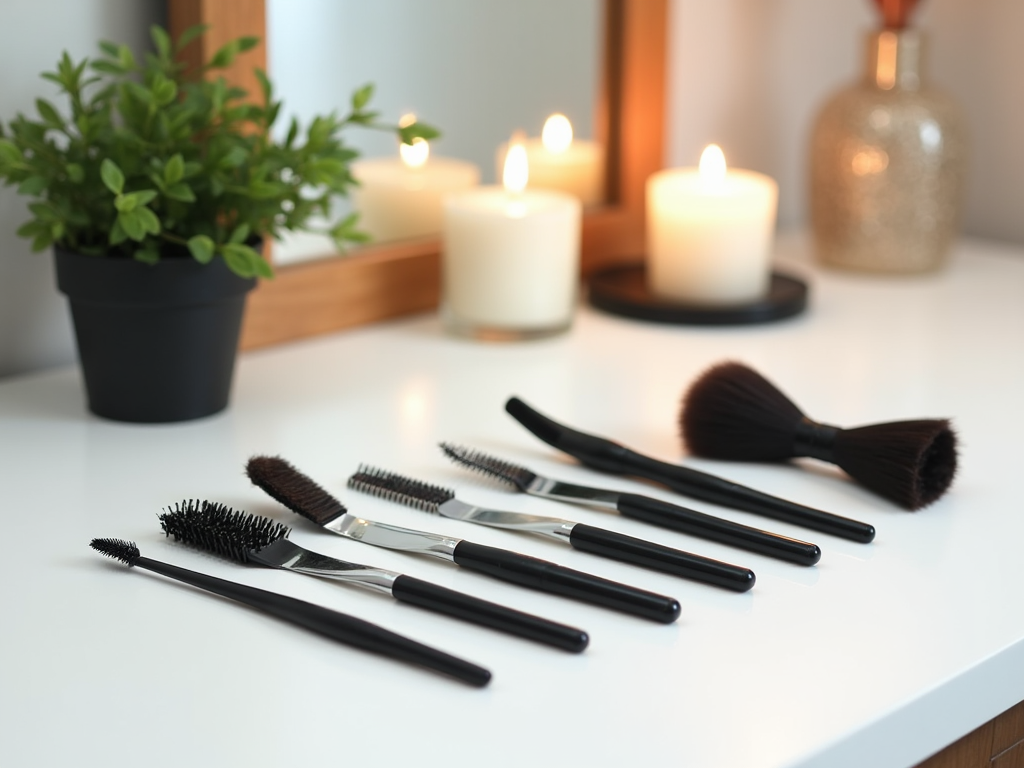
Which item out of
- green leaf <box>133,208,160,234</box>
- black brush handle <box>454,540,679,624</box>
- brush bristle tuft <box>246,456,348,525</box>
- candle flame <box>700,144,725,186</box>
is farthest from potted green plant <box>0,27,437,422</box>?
candle flame <box>700,144,725,186</box>

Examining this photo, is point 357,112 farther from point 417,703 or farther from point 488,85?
point 417,703

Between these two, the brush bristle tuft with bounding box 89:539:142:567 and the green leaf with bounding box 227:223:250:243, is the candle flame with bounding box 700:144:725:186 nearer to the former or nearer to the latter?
the green leaf with bounding box 227:223:250:243

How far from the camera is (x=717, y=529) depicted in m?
0.61

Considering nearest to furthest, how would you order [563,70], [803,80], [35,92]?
1. [35,92]
2. [563,70]
3. [803,80]

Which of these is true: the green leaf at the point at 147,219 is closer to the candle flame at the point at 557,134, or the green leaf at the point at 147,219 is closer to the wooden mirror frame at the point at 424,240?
the wooden mirror frame at the point at 424,240

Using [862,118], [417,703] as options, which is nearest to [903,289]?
[862,118]

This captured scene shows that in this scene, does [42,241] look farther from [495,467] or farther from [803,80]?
[803,80]

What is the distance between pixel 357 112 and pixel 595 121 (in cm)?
40

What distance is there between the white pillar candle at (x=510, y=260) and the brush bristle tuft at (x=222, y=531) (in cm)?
40

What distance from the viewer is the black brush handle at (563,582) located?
0.53 metres

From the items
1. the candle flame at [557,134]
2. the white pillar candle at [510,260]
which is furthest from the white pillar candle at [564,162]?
the white pillar candle at [510,260]

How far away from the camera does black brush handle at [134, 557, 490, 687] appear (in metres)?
0.48

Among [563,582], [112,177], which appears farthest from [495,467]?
[112,177]

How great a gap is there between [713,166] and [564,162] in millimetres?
142
